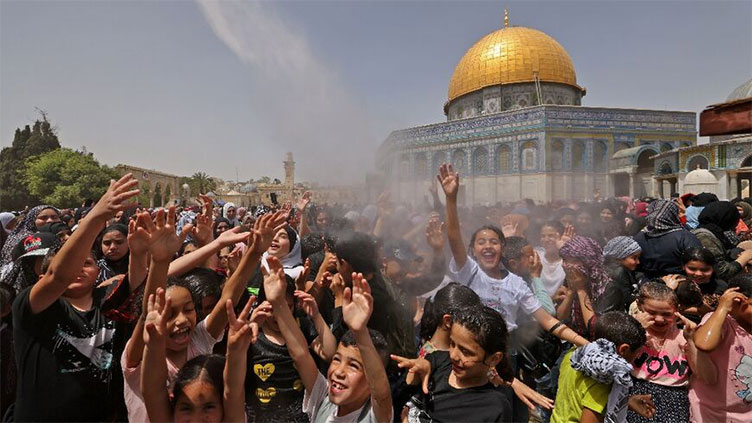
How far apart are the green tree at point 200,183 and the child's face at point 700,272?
73.5 metres

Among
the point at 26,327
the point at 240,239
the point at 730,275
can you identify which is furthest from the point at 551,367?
the point at 26,327

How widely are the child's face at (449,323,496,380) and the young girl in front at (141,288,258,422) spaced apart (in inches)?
39.6

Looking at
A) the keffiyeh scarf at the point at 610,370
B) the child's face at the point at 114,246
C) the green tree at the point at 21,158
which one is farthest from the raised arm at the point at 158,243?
the green tree at the point at 21,158

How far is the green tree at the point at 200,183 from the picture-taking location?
72.7 meters

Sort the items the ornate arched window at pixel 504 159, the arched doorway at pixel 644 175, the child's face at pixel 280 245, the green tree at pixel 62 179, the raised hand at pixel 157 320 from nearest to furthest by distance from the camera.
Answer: the raised hand at pixel 157 320, the child's face at pixel 280 245, the arched doorway at pixel 644 175, the ornate arched window at pixel 504 159, the green tree at pixel 62 179

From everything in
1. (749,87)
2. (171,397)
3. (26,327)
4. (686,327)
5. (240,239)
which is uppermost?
(749,87)

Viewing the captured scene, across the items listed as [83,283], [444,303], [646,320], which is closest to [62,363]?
[83,283]

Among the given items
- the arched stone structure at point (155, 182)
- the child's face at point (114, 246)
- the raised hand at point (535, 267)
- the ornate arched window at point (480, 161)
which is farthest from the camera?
the arched stone structure at point (155, 182)

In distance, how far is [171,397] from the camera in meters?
2.04

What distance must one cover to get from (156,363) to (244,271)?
81cm

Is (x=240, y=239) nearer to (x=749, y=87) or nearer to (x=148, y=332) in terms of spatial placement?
(x=148, y=332)

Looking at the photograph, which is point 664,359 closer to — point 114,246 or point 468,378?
point 468,378

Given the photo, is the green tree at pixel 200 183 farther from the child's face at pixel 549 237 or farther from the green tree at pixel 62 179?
the child's face at pixel 549 237

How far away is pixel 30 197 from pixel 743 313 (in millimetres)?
50354
